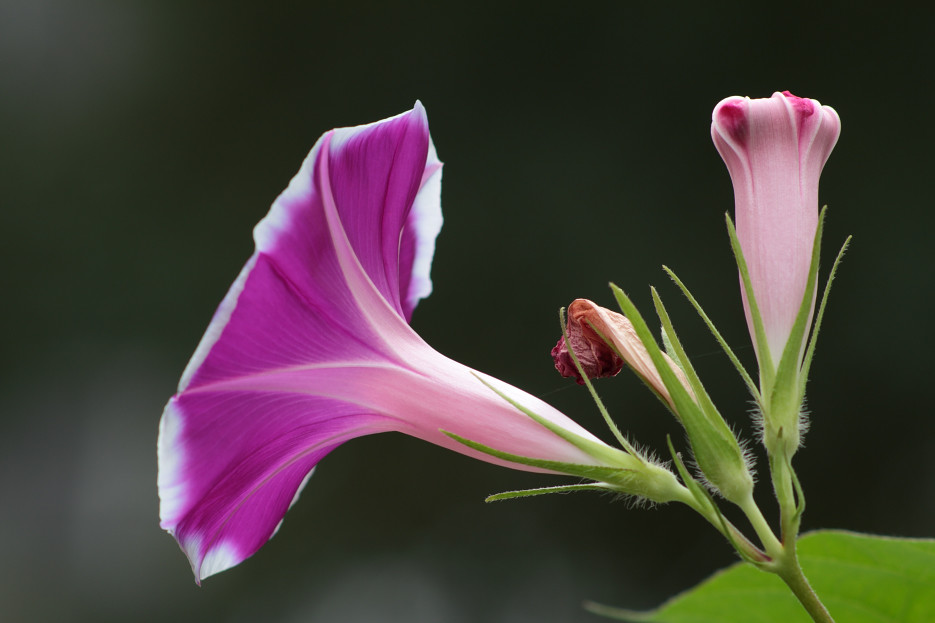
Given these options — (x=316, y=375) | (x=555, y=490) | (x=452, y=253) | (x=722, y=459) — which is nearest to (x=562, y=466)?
(x=555, y=490)

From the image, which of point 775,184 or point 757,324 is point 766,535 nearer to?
point 757,324

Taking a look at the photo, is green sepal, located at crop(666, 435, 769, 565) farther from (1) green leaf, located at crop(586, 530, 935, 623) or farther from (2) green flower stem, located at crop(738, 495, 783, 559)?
(1) green leaf, located at crop(586, 530, 935, 623)

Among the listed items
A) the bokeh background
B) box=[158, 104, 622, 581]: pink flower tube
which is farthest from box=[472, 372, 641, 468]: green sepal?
the bokeh background

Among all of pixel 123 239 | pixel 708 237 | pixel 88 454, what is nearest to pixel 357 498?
pixel 88 454

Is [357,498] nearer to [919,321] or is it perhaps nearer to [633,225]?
[633,225]

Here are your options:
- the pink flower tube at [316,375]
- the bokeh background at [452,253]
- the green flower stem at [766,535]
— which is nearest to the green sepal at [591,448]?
the pink flower tube at [316,375]

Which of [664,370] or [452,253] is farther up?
[664,370]

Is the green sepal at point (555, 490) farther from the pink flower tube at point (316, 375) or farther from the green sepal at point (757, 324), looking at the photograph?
the green sepal at point (757, 324)
